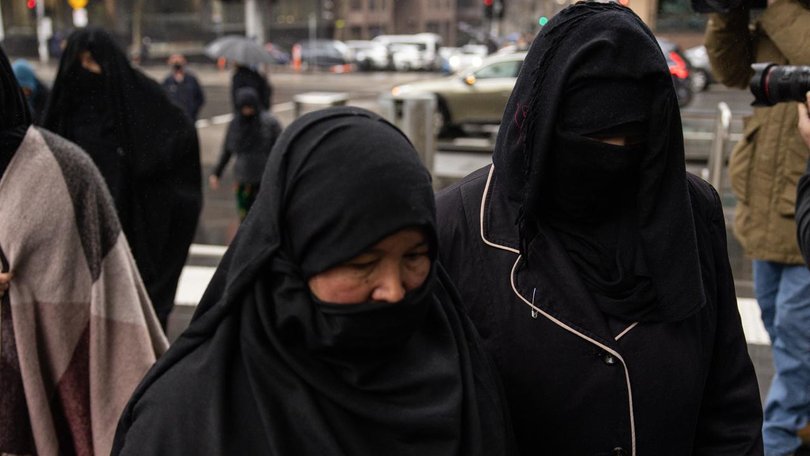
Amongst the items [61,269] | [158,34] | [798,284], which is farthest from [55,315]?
[158,34]

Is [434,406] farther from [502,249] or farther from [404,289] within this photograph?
[502,249]

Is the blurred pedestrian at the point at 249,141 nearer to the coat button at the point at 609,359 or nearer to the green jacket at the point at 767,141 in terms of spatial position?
the green jacket at the point at 767,141

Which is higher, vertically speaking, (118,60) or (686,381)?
(118,60)

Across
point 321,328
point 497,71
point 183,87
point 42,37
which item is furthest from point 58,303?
point 42,37

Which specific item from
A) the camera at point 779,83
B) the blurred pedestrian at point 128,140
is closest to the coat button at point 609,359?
the camera at point 779,83

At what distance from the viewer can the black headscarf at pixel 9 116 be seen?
2896mm

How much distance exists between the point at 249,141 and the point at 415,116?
58.3 inches

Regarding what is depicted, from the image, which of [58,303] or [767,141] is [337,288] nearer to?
[58,303]

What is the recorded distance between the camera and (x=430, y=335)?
5.74 ft

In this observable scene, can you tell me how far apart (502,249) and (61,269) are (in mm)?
1538

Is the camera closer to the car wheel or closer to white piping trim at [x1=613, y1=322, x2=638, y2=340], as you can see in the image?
white piping trim at [x1=613, y1=322, x2=638, y2=340]

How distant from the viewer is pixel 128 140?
4723mm

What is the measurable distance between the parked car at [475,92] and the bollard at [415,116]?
24.5 feet

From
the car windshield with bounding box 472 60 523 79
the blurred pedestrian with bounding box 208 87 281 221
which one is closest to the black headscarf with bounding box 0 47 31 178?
the blurred pedestrian with bounding box 208 87 281 221
